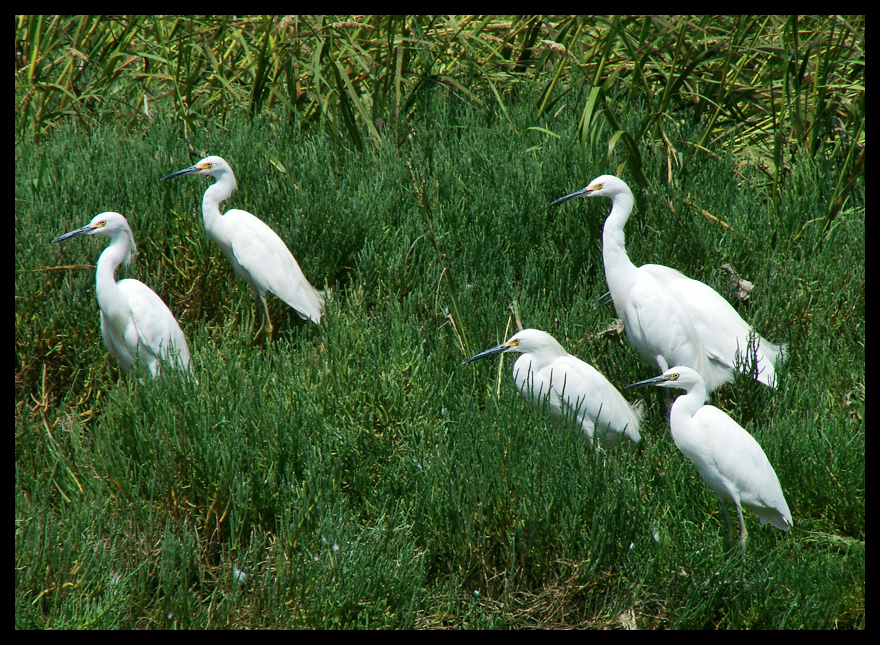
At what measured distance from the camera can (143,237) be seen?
4.18 meters

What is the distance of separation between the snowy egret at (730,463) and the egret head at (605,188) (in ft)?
4.34

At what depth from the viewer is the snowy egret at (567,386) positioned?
311 centimetres

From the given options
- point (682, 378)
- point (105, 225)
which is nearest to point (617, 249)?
point (682, 378)

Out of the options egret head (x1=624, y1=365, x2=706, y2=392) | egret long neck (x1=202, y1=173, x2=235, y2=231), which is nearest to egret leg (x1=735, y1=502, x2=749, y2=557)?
egret head (x1=624, y1=365, x2=706, y2=392)

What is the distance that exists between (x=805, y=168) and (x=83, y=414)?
423 centimetres

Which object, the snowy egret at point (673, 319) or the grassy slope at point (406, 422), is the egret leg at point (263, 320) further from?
the snowy egret at point (673, 319)

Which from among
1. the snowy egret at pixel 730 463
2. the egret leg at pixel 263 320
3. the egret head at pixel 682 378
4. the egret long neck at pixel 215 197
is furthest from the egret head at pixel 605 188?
the egret long neck at pixel 215 197

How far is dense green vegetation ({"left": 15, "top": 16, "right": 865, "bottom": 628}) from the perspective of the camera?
7.91 ft

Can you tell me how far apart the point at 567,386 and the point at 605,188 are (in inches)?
42.7

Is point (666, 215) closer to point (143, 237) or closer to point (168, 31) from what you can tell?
point (143, 237)

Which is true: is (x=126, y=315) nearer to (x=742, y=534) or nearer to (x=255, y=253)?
(x=255, y=253)

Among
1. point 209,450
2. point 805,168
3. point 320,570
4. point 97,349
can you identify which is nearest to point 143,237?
point 97,349

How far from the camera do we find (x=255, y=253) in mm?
3881

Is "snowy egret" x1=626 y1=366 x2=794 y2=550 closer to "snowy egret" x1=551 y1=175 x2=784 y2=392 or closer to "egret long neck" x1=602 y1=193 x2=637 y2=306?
"snowy egret" x1=551 y1=175 x2=784 y2=392
